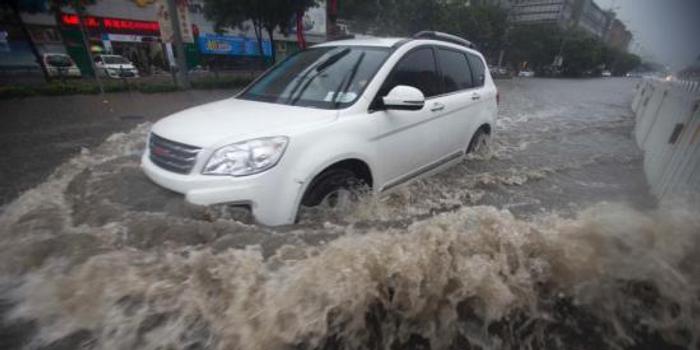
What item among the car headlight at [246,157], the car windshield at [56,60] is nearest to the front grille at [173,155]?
the car headlight at [246,157]

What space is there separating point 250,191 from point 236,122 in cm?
64

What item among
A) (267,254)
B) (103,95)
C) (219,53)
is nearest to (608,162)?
(267,254)

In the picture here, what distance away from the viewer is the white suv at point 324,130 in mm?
2525

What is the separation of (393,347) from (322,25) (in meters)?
41.7

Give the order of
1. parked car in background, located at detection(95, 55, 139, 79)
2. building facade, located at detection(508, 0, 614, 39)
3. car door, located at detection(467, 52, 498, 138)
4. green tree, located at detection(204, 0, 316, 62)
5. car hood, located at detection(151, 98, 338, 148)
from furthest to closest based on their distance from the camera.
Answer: building facade, located at detection(508, 0, 614, 39)
parked car in background, located at detection(95, 55, 139, 79)
green tree, located at detection(204, 0, 316, 62)
car door, located at detection(467, 52, 498, 138)
car hood, located at detection(151, 98, 338, 148)

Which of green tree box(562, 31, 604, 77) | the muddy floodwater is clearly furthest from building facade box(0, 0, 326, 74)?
green tree box(562, 31, 604, 77)

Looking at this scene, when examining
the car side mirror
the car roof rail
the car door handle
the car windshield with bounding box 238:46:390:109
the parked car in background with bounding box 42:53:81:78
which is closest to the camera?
the car side mirror

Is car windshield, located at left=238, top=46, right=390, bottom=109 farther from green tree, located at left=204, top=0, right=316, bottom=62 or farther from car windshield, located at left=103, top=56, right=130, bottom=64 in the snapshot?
car windshield, located at left=103, top=56, right=130, bottom=64

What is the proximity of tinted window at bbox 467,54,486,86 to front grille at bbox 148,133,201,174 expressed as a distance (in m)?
3.86

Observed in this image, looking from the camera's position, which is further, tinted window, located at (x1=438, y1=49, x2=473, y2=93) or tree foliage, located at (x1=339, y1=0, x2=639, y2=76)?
tree foliage, located at (x1=339, y1=0, x2=639, y2=76)

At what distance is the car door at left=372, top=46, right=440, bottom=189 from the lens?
3361mm

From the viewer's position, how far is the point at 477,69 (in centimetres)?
512

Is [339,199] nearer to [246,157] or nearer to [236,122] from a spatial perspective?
[246,157]

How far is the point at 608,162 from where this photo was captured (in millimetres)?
6633
